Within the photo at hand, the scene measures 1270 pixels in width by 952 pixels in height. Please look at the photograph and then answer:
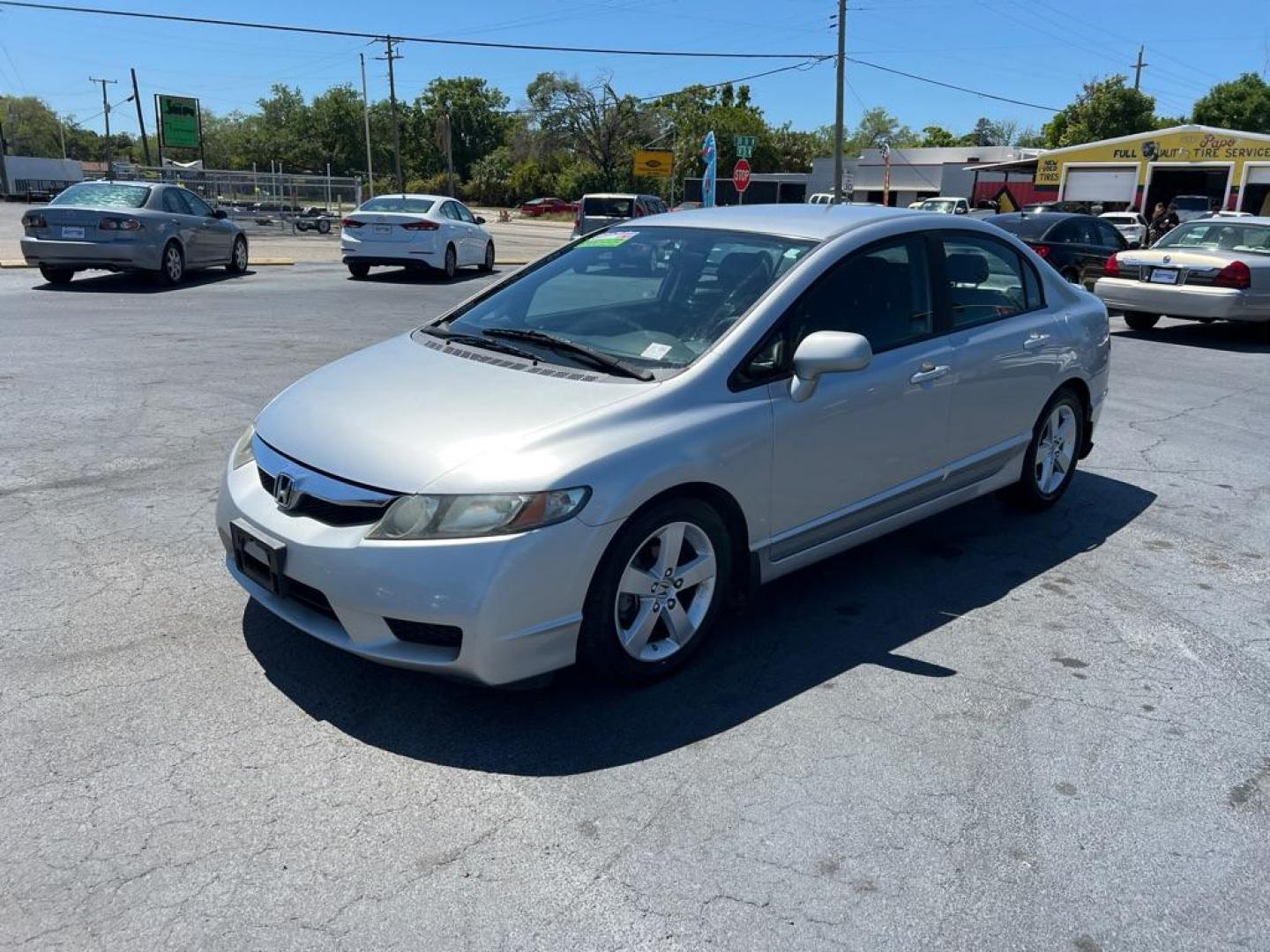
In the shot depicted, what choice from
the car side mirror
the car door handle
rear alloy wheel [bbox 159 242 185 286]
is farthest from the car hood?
rear alloy wheel [bbox 159 242 185 286]

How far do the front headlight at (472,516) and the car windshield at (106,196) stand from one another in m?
13.6

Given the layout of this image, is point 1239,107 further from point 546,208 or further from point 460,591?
point 460,591

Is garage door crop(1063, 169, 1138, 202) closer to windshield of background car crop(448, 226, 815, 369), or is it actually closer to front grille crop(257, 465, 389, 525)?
windshield of background car crop(448, 226, 815, 369)

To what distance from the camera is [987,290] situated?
17.1 feet

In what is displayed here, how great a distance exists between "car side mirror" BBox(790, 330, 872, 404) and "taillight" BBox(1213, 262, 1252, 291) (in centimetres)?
1046

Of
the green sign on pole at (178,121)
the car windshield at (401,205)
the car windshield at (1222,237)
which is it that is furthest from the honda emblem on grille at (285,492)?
the green sign on pole at (178,121)

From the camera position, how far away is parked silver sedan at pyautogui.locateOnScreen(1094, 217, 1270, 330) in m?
12.3

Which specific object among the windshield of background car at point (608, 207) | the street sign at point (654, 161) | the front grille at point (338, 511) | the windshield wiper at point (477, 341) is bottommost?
the front grille at point (338, 511)

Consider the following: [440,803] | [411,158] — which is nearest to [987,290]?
[440,803]

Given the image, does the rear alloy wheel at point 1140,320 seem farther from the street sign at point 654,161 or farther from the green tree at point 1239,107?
the green tree at point 1239,107

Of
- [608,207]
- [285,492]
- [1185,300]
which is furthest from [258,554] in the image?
[608,207]

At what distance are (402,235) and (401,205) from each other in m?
1.08

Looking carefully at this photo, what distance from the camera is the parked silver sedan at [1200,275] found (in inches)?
485

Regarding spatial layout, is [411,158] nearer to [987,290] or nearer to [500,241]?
[500,241]
